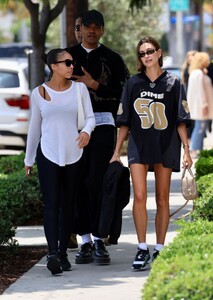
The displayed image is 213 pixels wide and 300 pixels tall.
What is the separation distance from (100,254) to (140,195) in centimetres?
64

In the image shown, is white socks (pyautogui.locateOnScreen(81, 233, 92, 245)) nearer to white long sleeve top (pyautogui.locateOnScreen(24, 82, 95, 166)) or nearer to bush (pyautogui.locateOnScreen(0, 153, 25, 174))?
white long sleeve top (pyautogui.locateOnScreen(24, 82, 95, 166))

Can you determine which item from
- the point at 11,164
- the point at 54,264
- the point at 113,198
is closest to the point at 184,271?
the point at 54,264

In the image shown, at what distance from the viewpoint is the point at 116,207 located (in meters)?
8.52

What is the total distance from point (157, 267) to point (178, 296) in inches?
25.1

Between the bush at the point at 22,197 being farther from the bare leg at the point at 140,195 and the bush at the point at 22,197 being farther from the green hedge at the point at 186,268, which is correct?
the green hedge at the point at 186,268

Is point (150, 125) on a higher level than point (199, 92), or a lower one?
higher

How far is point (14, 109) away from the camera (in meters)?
18.2

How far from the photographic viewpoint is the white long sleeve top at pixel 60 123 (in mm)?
8352

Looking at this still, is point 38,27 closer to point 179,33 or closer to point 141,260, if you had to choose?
point 141,260

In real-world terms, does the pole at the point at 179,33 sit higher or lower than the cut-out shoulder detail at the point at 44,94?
lower

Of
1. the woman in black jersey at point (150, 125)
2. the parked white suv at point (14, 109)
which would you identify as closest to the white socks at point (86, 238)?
the woman in black jersey at point (150, 125)

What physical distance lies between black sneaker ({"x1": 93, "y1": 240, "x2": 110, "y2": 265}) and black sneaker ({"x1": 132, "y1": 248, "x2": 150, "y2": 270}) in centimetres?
43

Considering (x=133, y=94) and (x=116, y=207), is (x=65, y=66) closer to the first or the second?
(x=133, y=94)

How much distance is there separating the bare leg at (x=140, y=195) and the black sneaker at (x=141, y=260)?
4.5 inches
